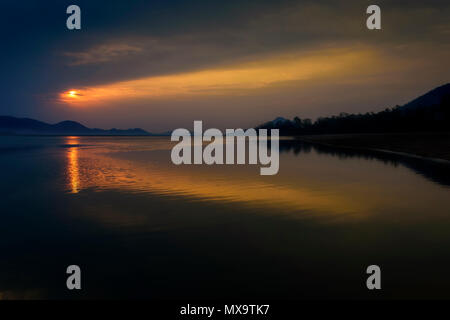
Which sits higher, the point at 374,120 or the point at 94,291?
the point at 374,120

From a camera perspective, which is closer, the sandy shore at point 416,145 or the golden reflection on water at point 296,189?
the golden reflection on water at point 296,189

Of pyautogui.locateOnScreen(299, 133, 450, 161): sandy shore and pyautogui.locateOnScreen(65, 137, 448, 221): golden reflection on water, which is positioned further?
pyautogui.locateOnScreen(299, 133, 450, 161): sandy shore

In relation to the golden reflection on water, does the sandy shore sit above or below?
above

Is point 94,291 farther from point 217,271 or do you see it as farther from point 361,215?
point 361,215

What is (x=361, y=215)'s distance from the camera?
1385 centimetres

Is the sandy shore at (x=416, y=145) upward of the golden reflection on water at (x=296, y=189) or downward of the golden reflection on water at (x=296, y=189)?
upward

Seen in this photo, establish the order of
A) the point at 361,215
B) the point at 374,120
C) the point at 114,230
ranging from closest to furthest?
the point at 114,230, the point at 361,215, the point at 374,120

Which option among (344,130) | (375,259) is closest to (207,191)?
(375,259)

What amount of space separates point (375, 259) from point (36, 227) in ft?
39.3

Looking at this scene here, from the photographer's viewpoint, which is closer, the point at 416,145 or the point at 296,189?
the point at 296,189

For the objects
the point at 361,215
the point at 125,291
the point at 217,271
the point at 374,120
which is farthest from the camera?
A: the point at 374,120

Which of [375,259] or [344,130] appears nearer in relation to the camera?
[375,259]

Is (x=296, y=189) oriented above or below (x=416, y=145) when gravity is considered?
below

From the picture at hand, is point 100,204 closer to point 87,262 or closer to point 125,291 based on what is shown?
point 87,262
